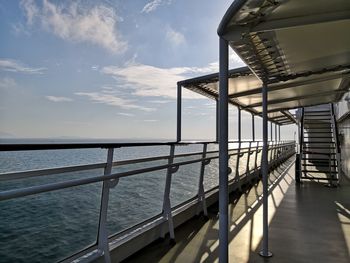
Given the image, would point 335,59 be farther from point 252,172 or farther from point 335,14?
point 252,172

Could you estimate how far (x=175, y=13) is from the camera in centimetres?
691

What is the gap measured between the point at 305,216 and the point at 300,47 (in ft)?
8.66

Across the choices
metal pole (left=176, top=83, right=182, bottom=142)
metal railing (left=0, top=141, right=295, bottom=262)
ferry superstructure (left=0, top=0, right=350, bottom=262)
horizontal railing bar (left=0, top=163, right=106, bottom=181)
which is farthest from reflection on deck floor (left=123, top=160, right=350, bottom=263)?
metal pole (left=176, top=83, right=182, bottom=142)

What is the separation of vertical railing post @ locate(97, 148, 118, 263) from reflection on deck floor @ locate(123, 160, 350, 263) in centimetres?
39

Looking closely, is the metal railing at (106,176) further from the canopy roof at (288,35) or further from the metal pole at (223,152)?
the canopy roof at (288,35)

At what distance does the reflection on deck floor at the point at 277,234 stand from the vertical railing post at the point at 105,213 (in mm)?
391

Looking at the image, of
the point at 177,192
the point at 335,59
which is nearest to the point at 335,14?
the point at 335,59

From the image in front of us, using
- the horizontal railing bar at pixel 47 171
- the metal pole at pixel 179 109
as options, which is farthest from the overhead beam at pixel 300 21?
the metal pole at pixel 179 109

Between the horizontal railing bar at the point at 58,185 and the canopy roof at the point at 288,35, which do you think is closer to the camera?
the horizontal railing bar at the point at 58,185

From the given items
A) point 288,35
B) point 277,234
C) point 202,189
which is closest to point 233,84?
point 202,189

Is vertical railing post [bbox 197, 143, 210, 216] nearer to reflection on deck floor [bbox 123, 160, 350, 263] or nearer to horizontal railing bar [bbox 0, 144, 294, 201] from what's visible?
reflection on deck floor [bbox 123, 160, 350, 263]

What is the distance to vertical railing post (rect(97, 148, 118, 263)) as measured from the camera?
235 centimetres

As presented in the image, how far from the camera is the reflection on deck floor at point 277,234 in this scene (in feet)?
9.05

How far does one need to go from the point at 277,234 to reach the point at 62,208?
2.40 metres
